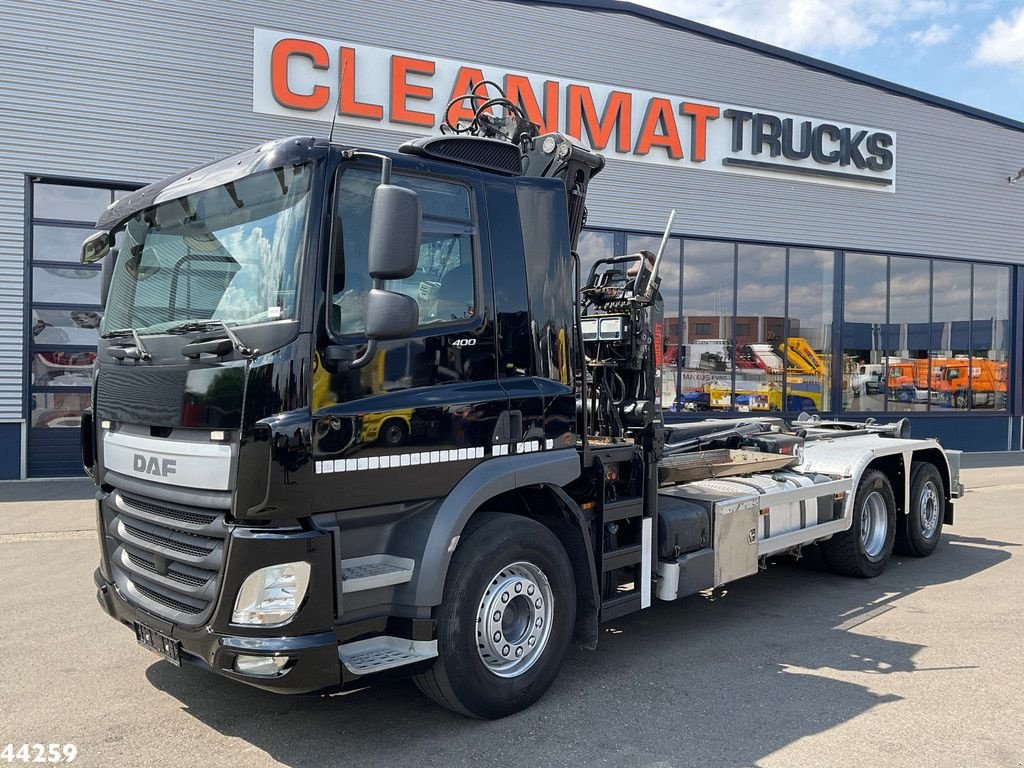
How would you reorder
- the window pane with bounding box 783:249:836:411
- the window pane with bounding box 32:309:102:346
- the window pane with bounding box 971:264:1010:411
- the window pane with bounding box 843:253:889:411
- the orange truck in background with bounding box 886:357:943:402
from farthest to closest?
the window pane with bounding box 971:264:1010:411
the orange truck in background with bounding box 886:357:943:402
the window pane with bounding box 843:253:889:411
the window pane with bounding box 783:249:836:411
the window pane with bounding box 32:309:102:346

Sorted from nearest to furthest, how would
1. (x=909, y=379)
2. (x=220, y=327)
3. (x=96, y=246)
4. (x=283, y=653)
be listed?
(x=283, y=653), (x=220, y=327), (x=96, y=246), (x=909, y=379)

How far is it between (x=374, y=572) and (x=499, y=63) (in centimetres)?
1320

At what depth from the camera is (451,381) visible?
13.1 ft

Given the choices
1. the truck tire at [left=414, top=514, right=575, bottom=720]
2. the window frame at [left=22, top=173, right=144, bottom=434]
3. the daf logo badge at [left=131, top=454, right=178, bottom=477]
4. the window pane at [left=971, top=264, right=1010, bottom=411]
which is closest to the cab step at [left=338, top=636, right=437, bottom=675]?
the truck tire at [left=414, top=514, right=575, bottom=720]

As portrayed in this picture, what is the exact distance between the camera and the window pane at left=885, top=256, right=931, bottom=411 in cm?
1897

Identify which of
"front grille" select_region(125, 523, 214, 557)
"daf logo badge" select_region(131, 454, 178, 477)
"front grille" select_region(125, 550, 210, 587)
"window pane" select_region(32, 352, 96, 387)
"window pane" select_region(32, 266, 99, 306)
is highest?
"window pane" select_region(32, 266, 99, 306)

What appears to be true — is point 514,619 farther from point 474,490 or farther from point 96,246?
point 96,246

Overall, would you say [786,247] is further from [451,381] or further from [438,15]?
[451,381]

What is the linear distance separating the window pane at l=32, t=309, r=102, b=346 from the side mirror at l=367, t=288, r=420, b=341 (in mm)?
10981

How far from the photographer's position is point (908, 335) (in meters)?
19.1

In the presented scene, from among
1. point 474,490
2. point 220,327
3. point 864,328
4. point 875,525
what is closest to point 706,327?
point 864,328

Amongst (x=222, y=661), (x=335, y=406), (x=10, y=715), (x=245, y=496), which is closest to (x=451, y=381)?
(x=335, y=406)

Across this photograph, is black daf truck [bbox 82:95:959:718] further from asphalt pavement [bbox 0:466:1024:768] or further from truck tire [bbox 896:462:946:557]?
truck tire [bbox 896:462:946:557]

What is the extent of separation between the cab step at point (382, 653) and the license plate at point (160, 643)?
78cm
